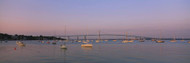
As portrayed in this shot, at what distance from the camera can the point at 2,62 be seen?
2194cm

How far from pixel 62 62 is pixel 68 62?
2.43 feet

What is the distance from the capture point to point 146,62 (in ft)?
73.6

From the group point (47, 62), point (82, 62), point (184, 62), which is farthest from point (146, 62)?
point (47, 62)

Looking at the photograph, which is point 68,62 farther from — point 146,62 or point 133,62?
point 146,62

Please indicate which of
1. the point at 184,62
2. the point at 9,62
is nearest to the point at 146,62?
the point at 184,62

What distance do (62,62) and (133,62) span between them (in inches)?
343

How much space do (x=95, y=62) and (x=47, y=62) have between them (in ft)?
19.0

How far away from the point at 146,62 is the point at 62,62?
1040 cm

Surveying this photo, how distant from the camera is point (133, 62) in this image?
72.6 feet

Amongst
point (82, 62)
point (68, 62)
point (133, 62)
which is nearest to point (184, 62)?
point (133, 62)

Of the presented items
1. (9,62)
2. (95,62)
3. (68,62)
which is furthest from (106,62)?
(9,62)

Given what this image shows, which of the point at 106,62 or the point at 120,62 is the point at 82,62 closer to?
the point at 106,62

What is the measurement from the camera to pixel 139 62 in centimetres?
2225

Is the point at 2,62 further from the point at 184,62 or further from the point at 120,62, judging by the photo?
the point at 184,62
